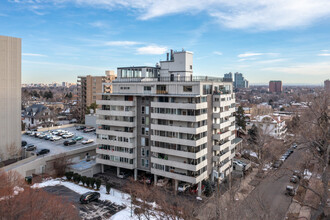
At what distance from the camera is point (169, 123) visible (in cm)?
3238

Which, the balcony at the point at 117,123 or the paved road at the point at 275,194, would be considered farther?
the balcony at the point at 117,123

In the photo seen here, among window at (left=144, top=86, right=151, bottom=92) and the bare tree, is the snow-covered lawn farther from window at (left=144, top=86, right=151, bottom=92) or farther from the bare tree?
the bare tree

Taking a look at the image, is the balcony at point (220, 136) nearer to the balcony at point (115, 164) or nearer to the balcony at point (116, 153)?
the balcony at point (116, 153)

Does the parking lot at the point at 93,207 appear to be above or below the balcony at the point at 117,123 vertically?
below

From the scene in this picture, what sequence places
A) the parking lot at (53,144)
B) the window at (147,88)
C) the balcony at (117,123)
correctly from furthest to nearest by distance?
1. the parking lot at (53,144)
2. the balcony at (117,123)
3. the window at (147,88)

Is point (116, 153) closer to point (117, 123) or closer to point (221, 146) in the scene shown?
point (117, 123)

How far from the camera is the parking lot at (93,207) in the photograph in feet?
83.8

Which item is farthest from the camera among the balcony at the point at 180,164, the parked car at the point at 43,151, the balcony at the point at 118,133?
the parked car at the point at 43,151

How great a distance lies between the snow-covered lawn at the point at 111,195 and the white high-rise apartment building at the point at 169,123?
15.8 feet

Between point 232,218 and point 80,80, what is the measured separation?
82.6 metres

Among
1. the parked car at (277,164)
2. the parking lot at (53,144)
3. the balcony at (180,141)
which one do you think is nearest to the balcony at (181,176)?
the balcony at (180,141)

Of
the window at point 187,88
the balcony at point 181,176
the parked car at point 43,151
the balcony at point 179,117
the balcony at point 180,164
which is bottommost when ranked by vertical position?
the balcony at point 181,176

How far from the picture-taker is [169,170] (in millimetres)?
32250

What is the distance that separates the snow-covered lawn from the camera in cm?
2562
